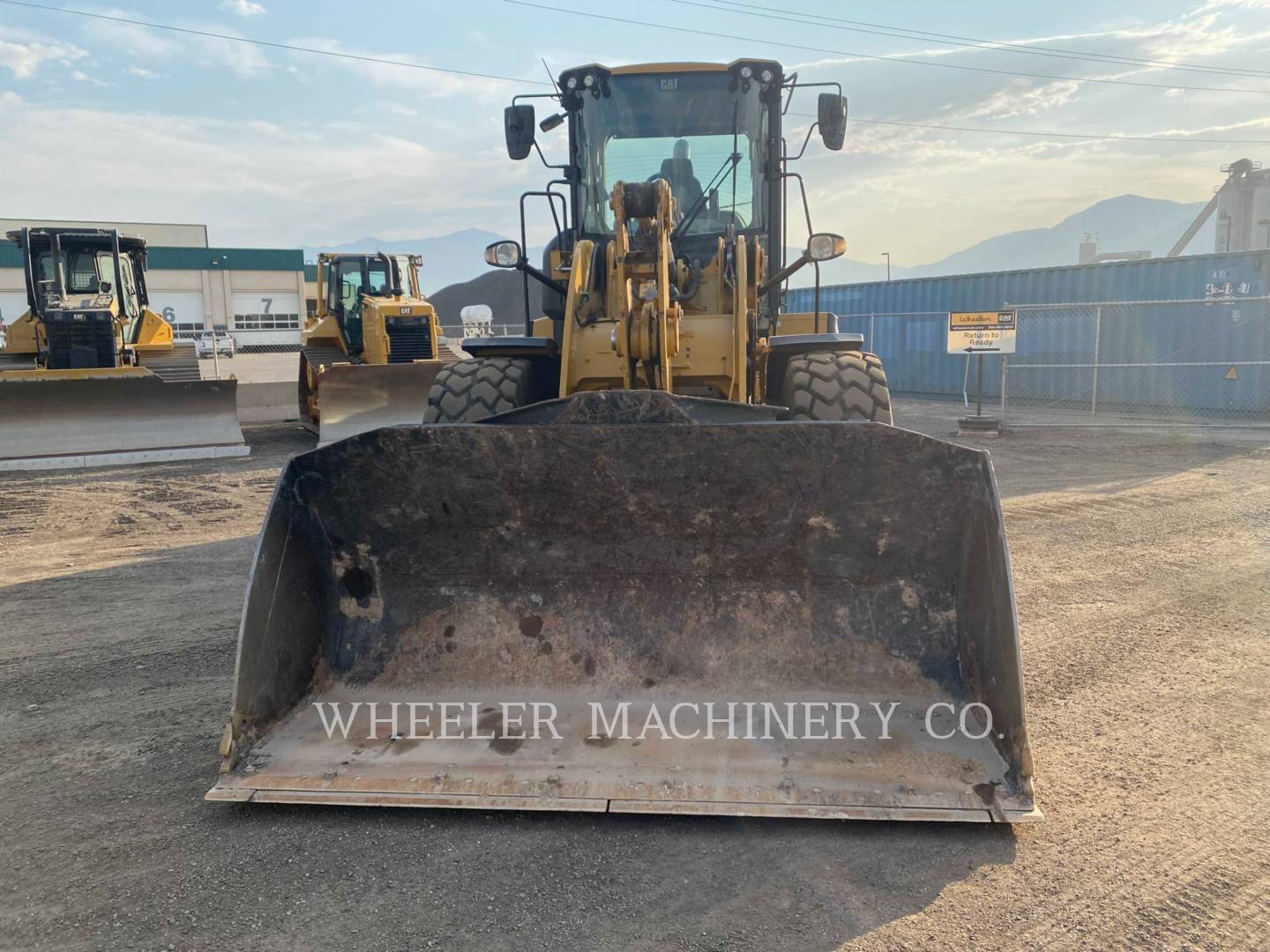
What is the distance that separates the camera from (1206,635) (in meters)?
4.45

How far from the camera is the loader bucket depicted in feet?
9.46

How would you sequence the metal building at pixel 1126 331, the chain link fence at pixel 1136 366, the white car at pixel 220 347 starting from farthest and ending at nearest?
the white car at pixel 220 347 < the metal building at pixel 1126 331 < the chain link fence at pixel 1136 366

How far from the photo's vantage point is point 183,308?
2004 inches

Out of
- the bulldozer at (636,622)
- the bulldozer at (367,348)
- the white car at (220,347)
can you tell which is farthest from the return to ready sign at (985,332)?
the white car at (220,347)

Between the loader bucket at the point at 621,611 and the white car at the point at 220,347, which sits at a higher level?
the white car at the point at 220,347

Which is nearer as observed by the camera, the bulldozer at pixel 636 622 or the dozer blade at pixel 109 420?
the bulldozer at pixel 636 622

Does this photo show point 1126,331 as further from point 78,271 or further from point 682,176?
point 78,271

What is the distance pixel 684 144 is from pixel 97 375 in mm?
9552

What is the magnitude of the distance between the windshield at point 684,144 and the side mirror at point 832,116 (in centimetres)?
34

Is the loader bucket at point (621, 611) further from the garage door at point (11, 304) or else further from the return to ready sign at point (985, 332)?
the garage door at point (11, 304)

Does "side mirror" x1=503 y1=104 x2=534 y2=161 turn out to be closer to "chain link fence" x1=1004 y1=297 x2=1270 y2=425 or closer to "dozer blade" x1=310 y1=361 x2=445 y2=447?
"dozer blade" x1=310 y1=361 x2=445 y2=447

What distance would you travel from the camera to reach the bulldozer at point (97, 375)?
442 inches

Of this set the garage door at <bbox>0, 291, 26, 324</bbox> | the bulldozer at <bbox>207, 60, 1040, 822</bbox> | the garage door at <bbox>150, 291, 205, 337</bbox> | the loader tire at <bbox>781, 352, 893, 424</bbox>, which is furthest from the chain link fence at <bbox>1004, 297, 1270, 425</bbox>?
the garage door at <bbox>0, 291, 26, 324</bbox>

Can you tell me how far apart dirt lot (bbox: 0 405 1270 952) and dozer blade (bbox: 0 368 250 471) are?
7800mm
